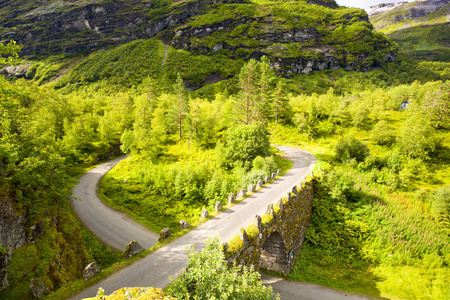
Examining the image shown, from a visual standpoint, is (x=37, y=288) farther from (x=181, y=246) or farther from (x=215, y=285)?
(x=215, y=285)

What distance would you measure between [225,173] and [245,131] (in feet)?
22.2

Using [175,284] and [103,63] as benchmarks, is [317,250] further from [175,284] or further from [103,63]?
[103,63]

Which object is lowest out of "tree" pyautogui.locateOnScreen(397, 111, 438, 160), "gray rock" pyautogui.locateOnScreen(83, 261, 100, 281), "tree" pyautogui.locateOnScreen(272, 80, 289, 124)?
"tree" pyautogui.locateOnScreen(397, 111, 438, 160)

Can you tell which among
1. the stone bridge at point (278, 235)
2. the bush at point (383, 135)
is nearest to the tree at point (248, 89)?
the stone bridge at point (278, 235)

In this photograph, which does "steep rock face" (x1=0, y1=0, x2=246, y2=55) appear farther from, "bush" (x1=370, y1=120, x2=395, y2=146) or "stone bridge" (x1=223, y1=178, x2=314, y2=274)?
"stone bridge" (x1=223, y1=178, x2=314, y2=274)

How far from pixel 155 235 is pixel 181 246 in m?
11.5

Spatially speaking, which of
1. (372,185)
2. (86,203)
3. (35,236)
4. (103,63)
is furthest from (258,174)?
(103,63)

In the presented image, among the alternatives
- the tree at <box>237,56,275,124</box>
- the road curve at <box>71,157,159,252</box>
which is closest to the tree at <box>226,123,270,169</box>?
the tree at <box>237,56,275,124</box>

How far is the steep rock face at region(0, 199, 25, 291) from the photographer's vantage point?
30.5 feet

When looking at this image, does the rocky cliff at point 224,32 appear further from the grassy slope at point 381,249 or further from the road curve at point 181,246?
the road curve at point 181,246

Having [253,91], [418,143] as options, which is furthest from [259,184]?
[418,143]

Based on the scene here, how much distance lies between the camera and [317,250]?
1855 centimetres

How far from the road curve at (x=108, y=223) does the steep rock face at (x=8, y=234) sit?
5.57 meters

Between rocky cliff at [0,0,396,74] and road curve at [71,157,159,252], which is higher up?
rocky cliff at [0,0,396,74]
